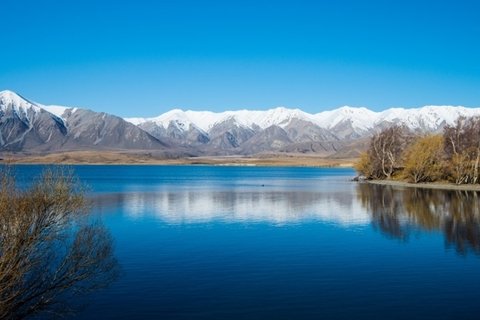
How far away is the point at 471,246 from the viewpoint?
38.6 meters

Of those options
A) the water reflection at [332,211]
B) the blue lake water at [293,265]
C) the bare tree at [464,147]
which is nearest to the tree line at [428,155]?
the bare tree at [464,147]

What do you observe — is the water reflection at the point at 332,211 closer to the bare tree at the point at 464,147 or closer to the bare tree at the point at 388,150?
the bare tree at the point at 464,147

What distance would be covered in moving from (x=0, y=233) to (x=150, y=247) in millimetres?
19625

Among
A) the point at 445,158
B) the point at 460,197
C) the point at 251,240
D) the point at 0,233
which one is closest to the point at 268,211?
the point at 251,240

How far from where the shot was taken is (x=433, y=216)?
57.6 m

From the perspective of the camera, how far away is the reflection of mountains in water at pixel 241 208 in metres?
57.3

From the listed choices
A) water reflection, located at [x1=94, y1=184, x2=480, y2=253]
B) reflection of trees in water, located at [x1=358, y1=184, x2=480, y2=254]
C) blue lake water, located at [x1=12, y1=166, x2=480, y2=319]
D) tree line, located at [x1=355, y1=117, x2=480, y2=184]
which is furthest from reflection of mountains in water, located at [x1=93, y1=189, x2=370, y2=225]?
tree line, located at [x1=355, y1=117, x2=480, y2=184]

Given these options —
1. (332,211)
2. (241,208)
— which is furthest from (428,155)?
(241,208)

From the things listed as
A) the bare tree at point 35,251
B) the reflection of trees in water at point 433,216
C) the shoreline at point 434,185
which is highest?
the bare tree at point 35,251

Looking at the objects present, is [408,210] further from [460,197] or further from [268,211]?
[460,197]

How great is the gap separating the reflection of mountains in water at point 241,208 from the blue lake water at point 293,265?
1.50 ft

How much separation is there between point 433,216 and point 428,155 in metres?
57.1

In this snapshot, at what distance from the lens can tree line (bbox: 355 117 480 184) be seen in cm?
10256

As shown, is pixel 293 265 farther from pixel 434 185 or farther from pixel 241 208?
pixel 434 185
